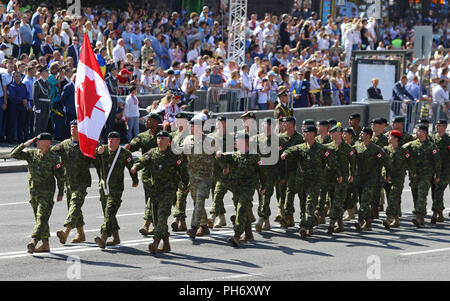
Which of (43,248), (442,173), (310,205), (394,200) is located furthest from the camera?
(442,173)

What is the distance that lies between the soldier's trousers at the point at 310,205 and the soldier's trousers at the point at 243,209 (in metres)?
1.01

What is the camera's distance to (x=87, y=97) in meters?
14.5

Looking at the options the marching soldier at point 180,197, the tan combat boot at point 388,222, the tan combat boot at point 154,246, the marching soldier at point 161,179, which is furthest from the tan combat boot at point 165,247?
the tan combat boot at point 388,222

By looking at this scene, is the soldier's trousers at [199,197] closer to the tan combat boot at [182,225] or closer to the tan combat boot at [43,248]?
the tan combat boot at [182,225]

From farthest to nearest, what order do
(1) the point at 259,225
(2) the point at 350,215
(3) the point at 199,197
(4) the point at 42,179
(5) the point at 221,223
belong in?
(2) the point at 350,215, (5) the point at 221,223, (1) the point at 259,225, (3) the point at 199,197, (4) the point at 42,179

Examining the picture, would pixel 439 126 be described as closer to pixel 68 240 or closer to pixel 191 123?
pixel 191 123

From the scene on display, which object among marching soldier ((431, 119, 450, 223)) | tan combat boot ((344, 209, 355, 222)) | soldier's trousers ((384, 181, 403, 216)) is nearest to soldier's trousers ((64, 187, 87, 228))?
tan combat boot ((344, 209, 355, 222))

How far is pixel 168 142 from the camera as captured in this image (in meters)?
14.7

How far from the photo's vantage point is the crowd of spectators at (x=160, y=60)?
2489 centimetres

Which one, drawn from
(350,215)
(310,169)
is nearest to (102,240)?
(310,169)

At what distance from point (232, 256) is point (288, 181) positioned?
2.41 meters

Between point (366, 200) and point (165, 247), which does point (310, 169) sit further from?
point (165, 247)

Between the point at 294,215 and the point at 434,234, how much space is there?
2652mm

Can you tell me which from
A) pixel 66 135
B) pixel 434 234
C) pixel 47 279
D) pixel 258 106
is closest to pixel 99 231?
pixel 47 279
